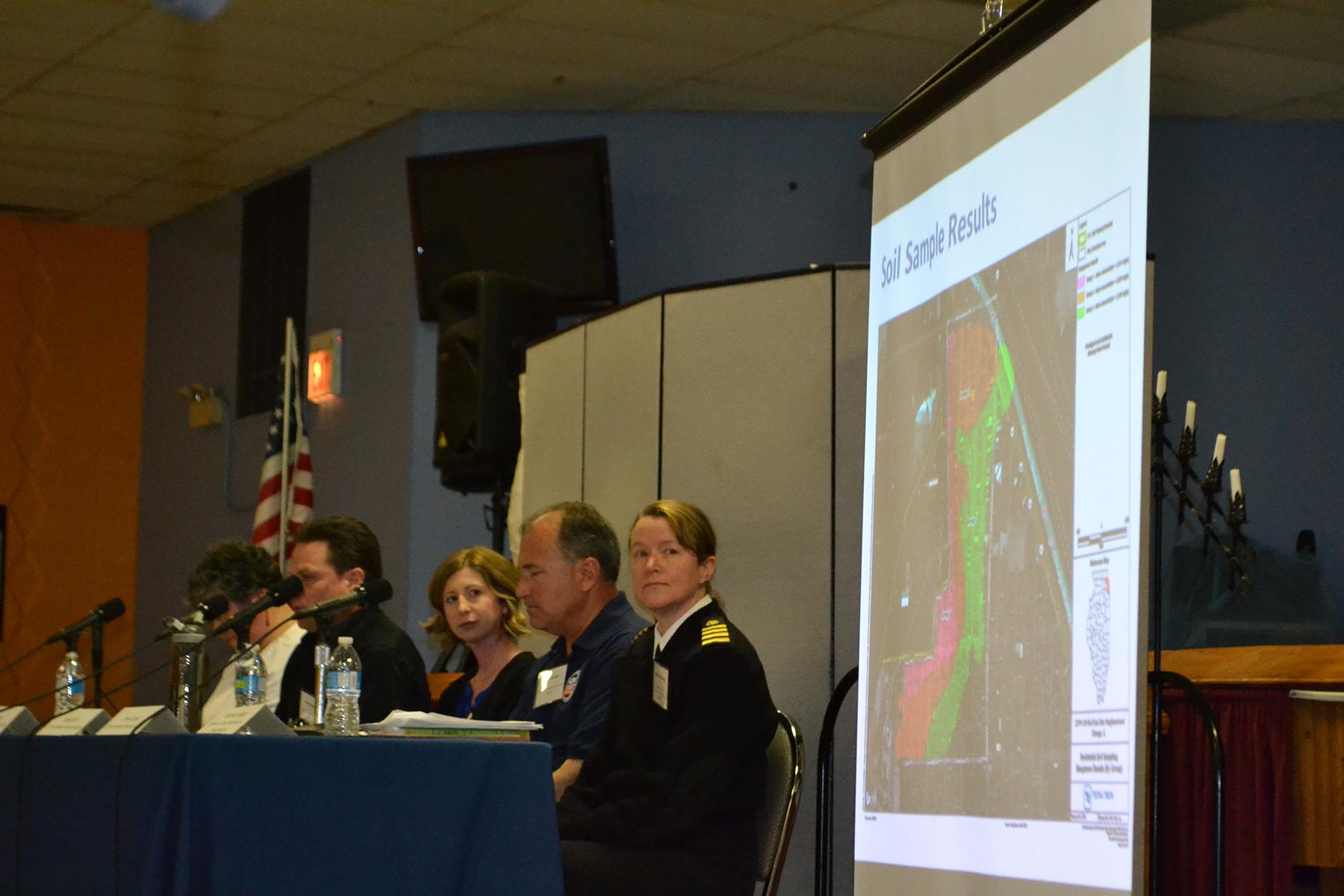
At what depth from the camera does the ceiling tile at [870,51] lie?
228 inches

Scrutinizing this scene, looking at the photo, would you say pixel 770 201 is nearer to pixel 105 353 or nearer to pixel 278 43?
pixel 278 43

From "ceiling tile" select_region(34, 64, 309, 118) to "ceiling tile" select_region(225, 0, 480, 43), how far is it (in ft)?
2.48

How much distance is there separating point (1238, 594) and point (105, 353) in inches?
225

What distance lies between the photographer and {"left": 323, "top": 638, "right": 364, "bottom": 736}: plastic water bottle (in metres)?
2.95

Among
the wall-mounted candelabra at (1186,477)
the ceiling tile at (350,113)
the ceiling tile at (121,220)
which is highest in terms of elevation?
the ceiling tile at (350,113)

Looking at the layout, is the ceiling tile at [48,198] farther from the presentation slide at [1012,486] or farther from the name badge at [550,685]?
the presentation slide at [1012,486]

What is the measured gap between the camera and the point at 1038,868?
215 cm

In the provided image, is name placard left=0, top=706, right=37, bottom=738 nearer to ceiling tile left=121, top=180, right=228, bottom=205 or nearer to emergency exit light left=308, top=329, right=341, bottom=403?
emergency exit light left=308, top=329, right=341, bottom=403

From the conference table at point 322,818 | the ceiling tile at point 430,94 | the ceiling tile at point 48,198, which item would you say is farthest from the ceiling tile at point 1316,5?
the ceiling tile at point 48,198

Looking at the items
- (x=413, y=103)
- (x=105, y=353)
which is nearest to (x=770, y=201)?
(x=413, y=103)

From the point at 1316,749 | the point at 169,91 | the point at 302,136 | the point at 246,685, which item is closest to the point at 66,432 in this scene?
the point at 302,136

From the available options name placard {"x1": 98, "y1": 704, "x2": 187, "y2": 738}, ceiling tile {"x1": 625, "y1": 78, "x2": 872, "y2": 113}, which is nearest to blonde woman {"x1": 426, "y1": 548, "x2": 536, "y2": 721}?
name placard {"x1": 98, "y1": 704, "x2": 187, "y2": 738}

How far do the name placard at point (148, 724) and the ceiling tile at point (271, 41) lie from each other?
139 inches

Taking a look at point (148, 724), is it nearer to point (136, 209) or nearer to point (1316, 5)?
point (1316, 5)
